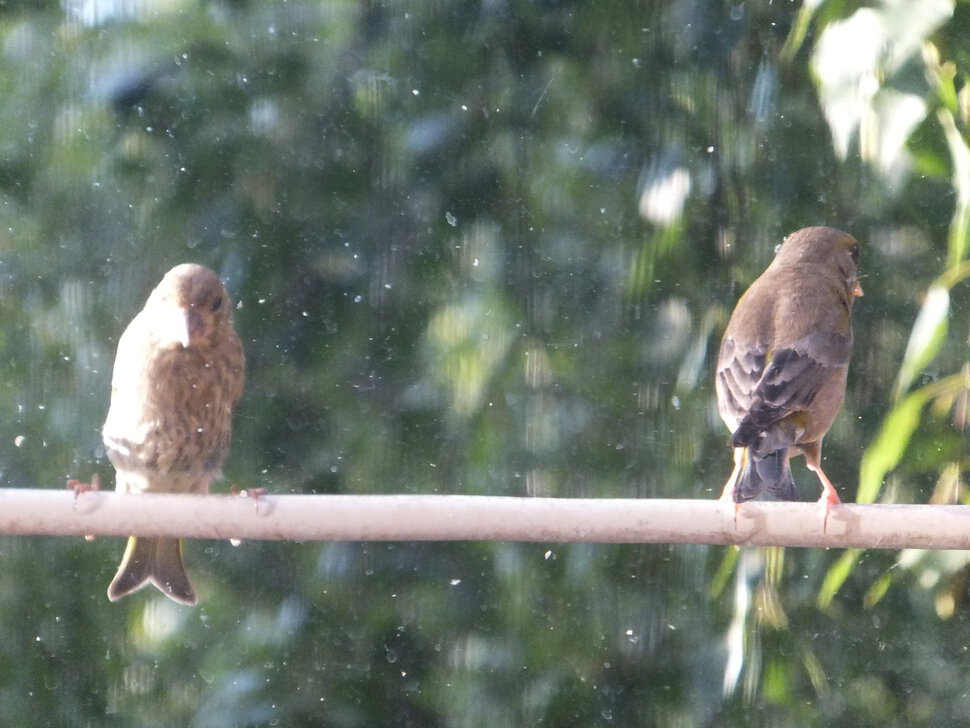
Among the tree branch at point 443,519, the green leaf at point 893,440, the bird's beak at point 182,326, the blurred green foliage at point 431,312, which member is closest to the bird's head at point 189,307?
the bird's beak at point 182,326

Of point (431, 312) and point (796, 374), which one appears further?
point (431, 312)

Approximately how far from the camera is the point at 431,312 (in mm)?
2584

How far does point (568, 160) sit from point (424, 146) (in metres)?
0.28

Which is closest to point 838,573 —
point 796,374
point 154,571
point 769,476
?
point 769,476

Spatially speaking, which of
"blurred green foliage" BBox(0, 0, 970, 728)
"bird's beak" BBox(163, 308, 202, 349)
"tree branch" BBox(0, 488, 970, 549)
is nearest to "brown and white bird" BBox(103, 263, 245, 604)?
"bird's beak" BBox(163, 308, 202, 349)

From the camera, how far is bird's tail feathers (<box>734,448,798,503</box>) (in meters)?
2.16

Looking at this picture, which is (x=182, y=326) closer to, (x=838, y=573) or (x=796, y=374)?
(x=796, y=374)

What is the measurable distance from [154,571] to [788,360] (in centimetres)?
116

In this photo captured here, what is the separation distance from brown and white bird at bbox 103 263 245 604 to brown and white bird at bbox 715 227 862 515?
2.95 ft

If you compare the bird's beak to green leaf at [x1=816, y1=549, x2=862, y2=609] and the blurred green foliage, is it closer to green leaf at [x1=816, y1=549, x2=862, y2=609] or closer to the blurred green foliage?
the blurred green foliage

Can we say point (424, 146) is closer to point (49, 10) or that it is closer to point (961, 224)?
point (49, 10)

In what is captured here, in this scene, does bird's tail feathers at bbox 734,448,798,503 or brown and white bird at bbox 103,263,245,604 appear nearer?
bird's tail feathers at bbox 734,448,798,503

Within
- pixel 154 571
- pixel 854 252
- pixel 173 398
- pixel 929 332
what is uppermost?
pixel 854 252

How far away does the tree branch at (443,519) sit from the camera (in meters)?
1.69
